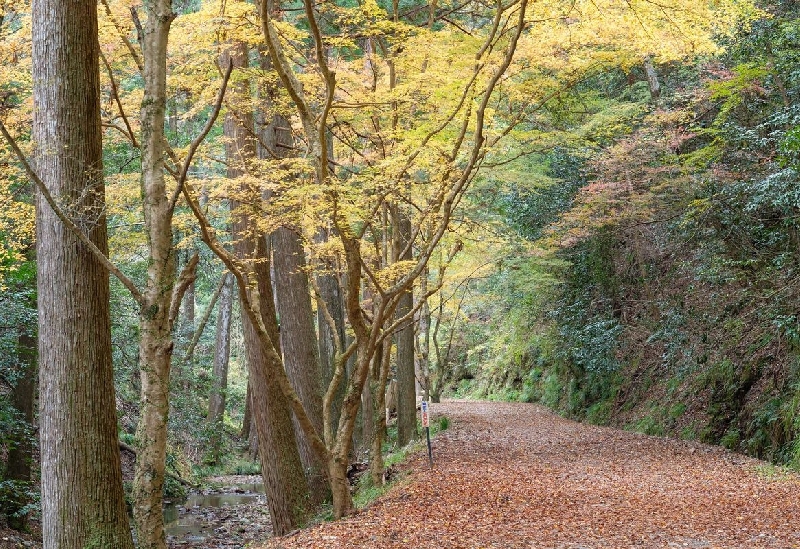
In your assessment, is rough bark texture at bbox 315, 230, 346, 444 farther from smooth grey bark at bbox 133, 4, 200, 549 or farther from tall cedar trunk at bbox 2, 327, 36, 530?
smooth grey bark at bbox 133, 4, 200, 549

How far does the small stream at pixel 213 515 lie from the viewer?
37.8 feet

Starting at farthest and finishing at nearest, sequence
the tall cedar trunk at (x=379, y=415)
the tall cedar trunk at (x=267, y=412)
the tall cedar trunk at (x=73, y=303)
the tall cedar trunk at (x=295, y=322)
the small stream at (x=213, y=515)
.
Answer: the small stream at (x=213, y=515), the tall cedar trunk at (x=295, y=322), the tall cedar trunk at (x=379, y=415), the tall cedar trunk at (x=267, y=412), the tall cedar trunk at (x=73, y=303)

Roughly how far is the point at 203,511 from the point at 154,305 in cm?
898

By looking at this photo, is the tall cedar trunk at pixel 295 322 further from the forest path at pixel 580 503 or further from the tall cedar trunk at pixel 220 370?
the tall cedar trunk at pixel 220 370

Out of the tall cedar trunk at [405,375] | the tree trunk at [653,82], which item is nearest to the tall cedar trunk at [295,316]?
the tall cedar trunk at [405,375]

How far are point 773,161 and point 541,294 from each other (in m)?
9.38

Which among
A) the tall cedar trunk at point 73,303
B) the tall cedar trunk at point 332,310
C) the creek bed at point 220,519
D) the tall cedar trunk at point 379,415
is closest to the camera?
the tall cedar trunk at point 73,303

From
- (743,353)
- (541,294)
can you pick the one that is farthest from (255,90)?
(541,294)

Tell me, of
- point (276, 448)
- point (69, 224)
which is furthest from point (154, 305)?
point (276, 448)

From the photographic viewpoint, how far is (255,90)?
1029cm

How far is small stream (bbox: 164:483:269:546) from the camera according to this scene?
1152 cm

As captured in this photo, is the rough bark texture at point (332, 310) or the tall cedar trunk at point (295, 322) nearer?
the tall cedar trunk at point (295, 322)

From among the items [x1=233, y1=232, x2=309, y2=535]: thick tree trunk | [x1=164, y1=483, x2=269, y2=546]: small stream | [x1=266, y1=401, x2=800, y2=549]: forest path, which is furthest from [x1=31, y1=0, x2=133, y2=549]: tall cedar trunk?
[x1=164, y1=483, x2=269, y2=546]: small stream

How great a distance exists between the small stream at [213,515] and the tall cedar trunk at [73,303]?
17.5ft
